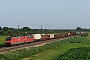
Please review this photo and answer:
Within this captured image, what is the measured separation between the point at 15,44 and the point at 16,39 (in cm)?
173

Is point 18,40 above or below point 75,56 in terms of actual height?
above

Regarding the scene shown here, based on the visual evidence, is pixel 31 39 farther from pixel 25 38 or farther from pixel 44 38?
pixel 44 38

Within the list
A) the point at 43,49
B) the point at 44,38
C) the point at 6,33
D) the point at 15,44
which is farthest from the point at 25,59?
the point at 6,33

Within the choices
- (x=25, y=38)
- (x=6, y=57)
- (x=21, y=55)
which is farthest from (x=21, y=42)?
(x=6, y=57)

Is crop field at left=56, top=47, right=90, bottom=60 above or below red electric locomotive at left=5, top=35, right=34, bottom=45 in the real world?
below

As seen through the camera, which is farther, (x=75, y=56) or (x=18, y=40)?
(x=18, y=40)

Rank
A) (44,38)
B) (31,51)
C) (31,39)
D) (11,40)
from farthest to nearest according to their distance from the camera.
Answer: (44,38) → (31,39) → (11,40) → (31,51)

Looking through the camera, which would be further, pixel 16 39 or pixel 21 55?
pixel 16 39

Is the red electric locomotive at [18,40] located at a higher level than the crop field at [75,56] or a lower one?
higher

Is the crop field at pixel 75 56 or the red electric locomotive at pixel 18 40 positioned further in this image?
the red electric locomotive at pixel 18 40

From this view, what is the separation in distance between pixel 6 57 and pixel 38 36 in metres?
52.6

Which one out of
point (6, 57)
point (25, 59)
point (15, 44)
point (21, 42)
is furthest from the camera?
point (21, 42)

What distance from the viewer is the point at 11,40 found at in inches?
2382

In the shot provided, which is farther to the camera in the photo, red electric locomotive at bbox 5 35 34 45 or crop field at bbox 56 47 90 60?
red electric locomotive at bbox 5 35 34 45
